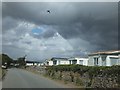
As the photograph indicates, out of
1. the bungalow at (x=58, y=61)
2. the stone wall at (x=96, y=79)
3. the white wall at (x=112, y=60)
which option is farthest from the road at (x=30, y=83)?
the bungalow at (x=58, y=61)

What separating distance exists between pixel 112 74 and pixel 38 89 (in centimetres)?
567

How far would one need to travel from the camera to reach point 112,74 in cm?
2133

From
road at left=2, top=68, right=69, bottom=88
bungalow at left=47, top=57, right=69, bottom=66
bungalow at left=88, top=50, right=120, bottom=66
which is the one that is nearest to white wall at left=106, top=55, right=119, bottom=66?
bungalow at left=88, top=50, right=120, bottom=66

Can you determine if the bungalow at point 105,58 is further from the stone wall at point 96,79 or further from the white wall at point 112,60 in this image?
the stone wall at point 96,79

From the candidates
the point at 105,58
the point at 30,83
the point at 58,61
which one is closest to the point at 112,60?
the point at 105,58

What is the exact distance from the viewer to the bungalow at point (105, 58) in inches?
2076

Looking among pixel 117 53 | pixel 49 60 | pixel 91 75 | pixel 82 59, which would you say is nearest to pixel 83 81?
pixel 91 75

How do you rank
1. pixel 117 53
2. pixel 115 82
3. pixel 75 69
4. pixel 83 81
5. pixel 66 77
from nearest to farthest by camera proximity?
pixel 115 82, pixel 83 81, pixel 75 69, pixel 66 77, pixel 117 53

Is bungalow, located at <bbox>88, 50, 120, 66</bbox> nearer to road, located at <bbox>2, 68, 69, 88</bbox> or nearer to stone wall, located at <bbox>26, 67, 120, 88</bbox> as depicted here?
road, located at <bbox>2, 68, 69, 88</bbox>

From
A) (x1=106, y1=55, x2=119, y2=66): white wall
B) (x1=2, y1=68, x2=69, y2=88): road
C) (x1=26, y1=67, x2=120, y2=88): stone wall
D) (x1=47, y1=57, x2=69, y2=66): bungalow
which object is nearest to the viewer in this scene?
(x1=26, y1=67, x2=120, y2=88): stone wall

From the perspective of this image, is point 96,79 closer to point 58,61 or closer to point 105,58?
point 105,58

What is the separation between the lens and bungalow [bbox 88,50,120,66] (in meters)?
52.7

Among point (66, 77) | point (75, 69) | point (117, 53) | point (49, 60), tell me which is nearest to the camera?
point (75, 69)

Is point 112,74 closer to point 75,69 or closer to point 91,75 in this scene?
point 91,75
